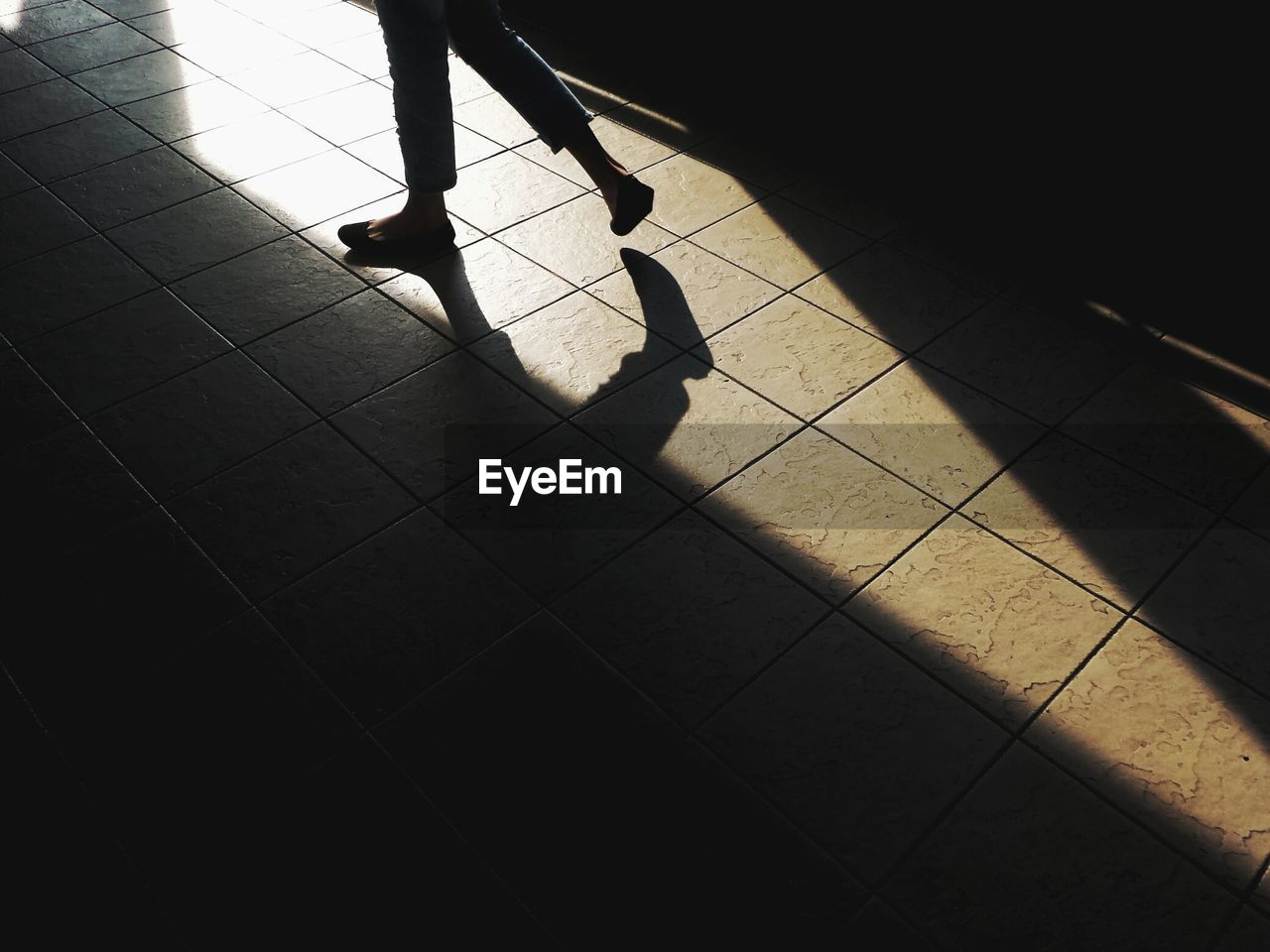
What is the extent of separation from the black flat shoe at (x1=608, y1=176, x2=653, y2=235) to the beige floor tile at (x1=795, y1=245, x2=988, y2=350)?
45 cm

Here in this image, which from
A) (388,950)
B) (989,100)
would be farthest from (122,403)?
(989,100)

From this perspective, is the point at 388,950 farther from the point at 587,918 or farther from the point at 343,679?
the point at 343,679

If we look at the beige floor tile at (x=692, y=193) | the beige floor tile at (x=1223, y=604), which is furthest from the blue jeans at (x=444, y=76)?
the beige floor tile at (x=1223, y=604)

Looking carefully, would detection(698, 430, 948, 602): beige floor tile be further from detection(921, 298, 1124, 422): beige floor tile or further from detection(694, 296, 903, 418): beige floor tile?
detection(921, 298, 1124, 422): beige floor tile

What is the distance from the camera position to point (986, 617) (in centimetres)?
157

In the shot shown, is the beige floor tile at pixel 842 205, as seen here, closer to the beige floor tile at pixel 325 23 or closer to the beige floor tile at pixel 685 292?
the beige floor tile at pixel 685 292

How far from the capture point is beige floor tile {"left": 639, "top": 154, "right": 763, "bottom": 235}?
99.0 inches

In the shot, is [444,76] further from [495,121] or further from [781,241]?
[781,241]

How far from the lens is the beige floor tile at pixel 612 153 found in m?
2.71

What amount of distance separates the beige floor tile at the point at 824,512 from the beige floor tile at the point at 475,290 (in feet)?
2.35

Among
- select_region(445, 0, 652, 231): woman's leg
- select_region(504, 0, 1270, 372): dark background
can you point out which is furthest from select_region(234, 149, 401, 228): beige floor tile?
select_region(504, 0, 1270, 372): dark background

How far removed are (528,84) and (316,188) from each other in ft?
2.31

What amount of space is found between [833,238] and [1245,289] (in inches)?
35.9

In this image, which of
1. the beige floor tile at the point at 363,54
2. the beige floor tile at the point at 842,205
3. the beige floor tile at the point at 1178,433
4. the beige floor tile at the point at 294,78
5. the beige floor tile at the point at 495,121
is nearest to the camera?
the beige floor tile at the point at 1178,433
